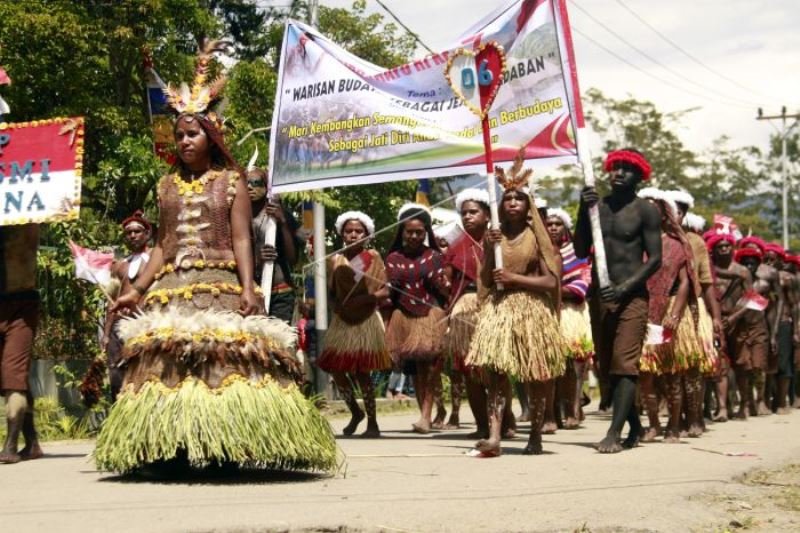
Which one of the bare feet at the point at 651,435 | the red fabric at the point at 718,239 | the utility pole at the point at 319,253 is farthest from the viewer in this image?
the utility pole at the point at 319,253

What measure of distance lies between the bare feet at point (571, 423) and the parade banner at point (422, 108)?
330 centimetres

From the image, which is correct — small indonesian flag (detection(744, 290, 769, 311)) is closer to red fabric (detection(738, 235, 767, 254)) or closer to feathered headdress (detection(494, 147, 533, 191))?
red fabric (detection(738, 235, 767, 254))

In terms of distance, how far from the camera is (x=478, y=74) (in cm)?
1055

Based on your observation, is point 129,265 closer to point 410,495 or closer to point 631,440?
point 631,440

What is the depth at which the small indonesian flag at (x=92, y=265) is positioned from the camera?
11867 mm

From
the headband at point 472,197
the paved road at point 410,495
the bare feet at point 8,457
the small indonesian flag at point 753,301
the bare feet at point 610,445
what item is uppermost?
the headband at point 472,197

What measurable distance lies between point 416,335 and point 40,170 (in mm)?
4138

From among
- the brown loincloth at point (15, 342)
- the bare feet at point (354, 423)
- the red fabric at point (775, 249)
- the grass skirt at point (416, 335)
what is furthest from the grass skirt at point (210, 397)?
the red fabric at point (775, 249)

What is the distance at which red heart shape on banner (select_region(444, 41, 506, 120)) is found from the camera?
10.4 meters

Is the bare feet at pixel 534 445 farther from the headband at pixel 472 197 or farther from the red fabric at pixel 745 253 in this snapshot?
the red fabric at pixel 745 253

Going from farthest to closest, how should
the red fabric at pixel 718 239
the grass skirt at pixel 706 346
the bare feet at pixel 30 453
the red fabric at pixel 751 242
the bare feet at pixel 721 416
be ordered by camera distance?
the red fabric at pixel 751 242 < the red fabric at pixel 718 239 < the bare feet at pixel 721 416 < the grass skirt at pixel 706 346 < the bare feet at pixel 30 453

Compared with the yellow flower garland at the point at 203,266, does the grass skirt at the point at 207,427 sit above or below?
below

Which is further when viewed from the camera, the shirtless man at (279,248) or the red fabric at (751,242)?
the red fabric at (751,242)

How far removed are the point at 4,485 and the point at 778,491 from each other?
14.2ft
